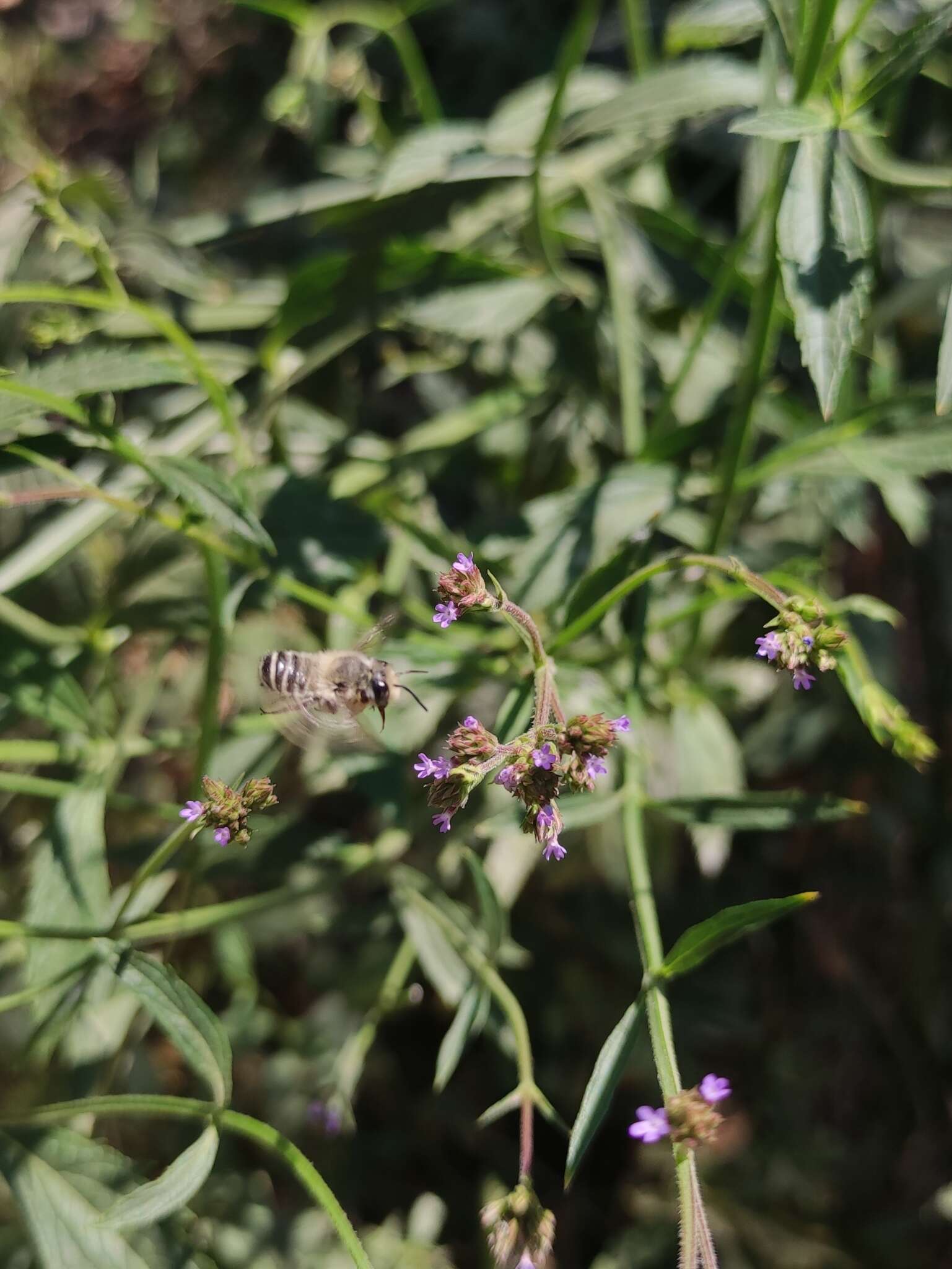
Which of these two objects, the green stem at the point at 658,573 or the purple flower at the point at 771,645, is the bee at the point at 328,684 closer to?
the green stem at the point at 658,573

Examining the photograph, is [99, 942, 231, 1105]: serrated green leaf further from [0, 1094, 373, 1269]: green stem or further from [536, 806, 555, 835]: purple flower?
[536, 806, 555, 835]: purple flower

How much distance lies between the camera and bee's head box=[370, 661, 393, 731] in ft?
4.57

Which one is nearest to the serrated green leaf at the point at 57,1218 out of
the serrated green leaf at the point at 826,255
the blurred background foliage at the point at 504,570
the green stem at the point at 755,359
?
the blurred background foliage at the point at 504,570

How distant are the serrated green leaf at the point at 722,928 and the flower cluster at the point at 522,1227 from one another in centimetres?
28

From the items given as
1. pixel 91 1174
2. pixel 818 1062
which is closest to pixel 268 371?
pixel 91 1174

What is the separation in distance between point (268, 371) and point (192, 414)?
0.52ft

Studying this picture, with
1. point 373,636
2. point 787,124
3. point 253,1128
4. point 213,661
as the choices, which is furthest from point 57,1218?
point 787,124

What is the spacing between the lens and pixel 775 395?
1989 mm

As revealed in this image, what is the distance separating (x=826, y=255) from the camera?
1.39 meters

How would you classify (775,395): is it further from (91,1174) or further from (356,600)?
(91,1174)

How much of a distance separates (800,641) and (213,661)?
0.80 meters

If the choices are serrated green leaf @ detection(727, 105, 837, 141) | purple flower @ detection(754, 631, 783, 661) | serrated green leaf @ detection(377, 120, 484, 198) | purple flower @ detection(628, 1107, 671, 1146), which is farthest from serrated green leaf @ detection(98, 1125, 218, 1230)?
serrated green leaf @ detection(377, 120, 484, 198)

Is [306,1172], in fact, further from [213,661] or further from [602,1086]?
[213,661]

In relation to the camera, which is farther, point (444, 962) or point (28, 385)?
point (444, 962)
